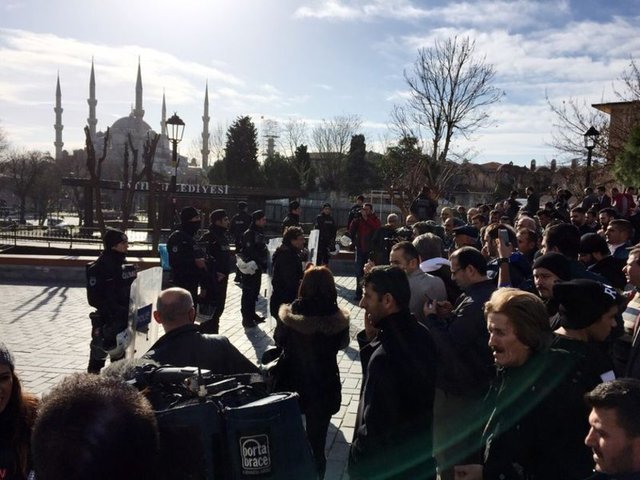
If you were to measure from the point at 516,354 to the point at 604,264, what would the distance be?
324 centimetres

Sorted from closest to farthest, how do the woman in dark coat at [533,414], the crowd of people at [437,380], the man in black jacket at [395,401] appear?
1. the crowd of people at [437,380]
2. the woman in dark coat at [533,414]
3. the man in black jacket at [395,401]

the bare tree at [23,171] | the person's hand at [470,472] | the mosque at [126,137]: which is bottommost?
the person's hand at [470,472]

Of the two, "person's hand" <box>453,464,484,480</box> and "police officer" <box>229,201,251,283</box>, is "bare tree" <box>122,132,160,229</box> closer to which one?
"police officer" <box>229,201,251,283</box>

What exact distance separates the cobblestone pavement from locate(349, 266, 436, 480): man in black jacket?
5.79 ft

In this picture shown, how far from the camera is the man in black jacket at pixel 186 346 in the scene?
3.06m

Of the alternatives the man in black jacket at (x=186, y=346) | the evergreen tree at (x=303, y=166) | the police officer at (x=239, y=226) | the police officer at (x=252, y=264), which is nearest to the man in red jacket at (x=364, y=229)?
the police officer at (x=252, y=264)

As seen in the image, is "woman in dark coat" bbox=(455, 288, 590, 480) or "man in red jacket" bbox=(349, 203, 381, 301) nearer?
"woman in dark coat" bbox=(455, 288, 590, 480)

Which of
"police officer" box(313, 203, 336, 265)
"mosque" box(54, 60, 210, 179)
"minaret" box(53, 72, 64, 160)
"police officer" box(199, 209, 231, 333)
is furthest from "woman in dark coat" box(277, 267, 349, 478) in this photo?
"minaret" box(53, 72, 64, 160)

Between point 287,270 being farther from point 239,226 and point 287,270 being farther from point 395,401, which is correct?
point 239,226

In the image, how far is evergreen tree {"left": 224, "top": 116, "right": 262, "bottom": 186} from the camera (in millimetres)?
48812

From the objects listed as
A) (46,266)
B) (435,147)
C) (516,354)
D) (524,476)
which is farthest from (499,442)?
(435,147)

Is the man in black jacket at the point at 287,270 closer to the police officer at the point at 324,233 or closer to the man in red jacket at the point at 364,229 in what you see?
the man in red jacket at the point at 364,229

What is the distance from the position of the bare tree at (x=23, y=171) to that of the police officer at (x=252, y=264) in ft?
141

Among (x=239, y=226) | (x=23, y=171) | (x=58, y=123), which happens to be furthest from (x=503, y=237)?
(x=58, y=123)
